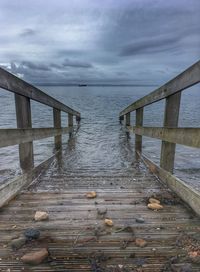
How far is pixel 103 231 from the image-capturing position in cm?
250

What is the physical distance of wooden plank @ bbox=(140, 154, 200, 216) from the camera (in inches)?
112

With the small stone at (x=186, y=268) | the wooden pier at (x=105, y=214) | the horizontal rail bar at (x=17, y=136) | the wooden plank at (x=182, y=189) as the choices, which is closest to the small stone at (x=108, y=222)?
the wooden pier at (x=105, y=214)

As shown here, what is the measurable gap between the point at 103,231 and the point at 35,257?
0.73 meters

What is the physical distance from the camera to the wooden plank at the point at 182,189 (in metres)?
2.84

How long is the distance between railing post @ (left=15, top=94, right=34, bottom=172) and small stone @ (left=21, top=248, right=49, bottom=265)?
2.31m

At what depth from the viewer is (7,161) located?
8.13m

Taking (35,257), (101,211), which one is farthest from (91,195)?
(35,257)

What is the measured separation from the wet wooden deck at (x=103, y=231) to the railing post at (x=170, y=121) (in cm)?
51

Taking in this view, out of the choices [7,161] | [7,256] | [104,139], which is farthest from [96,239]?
[104,139]

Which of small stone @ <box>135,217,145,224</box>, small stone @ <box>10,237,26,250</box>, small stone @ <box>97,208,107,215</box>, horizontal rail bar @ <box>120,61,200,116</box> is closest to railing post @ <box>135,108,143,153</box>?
horizontal rail bar @ <box>120,61,200,116</box>

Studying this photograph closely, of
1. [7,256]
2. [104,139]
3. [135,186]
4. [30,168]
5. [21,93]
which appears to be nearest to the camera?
[7,256]

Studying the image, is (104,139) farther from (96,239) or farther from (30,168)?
(96,239)

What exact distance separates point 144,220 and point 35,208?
4.25ft

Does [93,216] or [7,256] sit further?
[93,216]
